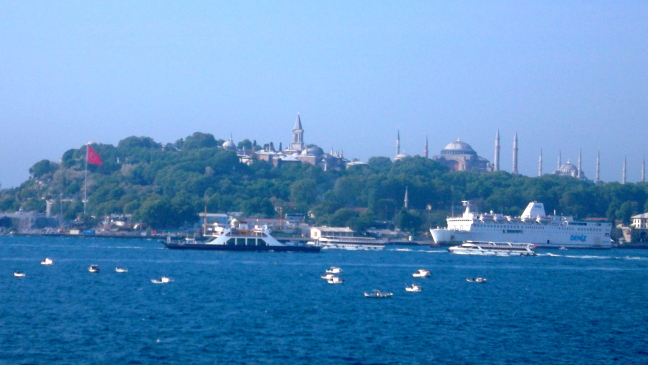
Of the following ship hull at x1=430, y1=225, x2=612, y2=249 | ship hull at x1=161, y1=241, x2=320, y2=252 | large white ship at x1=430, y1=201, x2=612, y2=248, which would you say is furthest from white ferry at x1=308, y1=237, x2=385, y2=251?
ship hull at x1=161, y1=241, x2=320, y2=252

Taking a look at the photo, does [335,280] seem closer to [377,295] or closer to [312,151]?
[377,295]

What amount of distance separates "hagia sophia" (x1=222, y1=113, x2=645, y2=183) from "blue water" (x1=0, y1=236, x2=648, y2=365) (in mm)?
83358

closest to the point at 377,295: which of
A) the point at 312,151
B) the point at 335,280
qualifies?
the point at 335,280

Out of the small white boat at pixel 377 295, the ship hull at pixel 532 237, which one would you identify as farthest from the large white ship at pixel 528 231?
the small white boat at pixel 377 295

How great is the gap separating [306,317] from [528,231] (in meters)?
53.1

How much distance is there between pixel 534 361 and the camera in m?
18.6

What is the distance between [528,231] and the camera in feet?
243

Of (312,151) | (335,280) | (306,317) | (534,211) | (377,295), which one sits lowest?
(306,317)

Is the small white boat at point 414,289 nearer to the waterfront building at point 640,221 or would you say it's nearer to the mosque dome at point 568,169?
the waterfront building at point 640,221

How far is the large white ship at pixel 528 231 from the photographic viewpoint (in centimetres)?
7244

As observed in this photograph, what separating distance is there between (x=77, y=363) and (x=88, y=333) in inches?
116

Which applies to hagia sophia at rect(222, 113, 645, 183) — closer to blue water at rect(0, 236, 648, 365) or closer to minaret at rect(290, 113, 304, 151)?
minaret at rect(290, 113, 304, 151)

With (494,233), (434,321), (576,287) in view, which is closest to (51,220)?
(494,233)

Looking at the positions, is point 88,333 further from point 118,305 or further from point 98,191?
point 98,191
